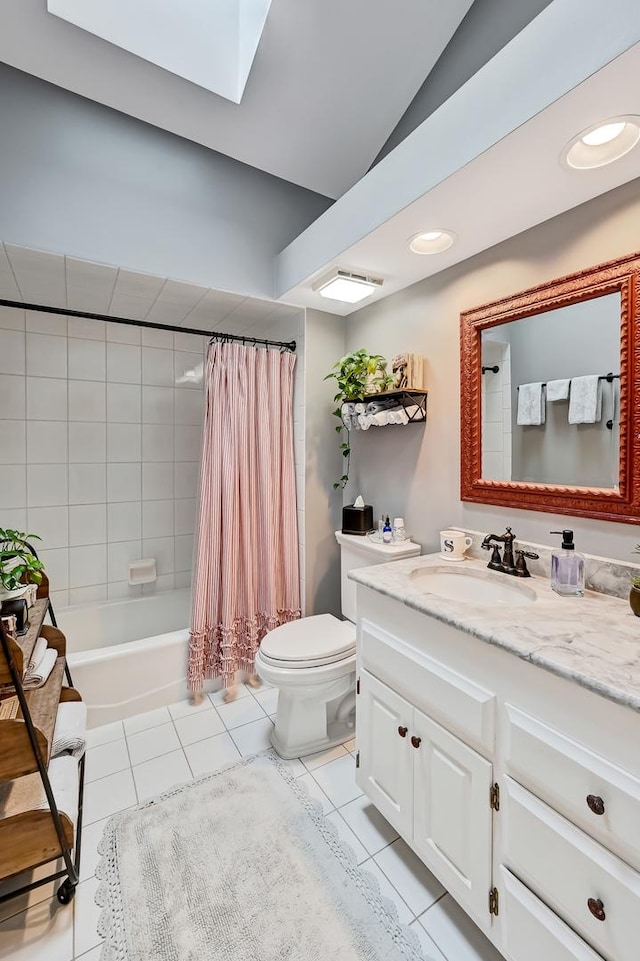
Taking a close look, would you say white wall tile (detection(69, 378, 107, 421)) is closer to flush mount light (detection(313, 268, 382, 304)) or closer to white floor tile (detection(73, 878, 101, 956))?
flush mount light (detection(313, 268, 382, 304))

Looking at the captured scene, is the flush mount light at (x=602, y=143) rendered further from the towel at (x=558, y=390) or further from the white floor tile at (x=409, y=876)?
the white floor tile at (x=409, y=876)

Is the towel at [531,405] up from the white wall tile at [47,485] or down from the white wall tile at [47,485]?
up

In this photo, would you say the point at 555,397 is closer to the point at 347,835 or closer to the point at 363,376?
the point at 363,376

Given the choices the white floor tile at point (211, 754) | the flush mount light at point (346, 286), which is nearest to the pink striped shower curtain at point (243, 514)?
the white floor tile at point (211, 754)

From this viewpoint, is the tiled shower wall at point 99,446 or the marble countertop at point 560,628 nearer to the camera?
the marble countertop at point 560,628

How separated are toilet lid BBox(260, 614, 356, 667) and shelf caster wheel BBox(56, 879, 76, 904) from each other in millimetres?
848

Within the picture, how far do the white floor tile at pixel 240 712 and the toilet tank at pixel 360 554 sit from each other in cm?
65

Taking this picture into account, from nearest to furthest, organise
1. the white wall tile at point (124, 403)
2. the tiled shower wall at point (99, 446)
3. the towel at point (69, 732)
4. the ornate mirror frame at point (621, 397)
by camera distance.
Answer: the ornate mirror frame at point (621, 397)
the towel at point (69, 732)
the tiled shower wall at point (99, 446)
the white wall tile at point (124, 403)

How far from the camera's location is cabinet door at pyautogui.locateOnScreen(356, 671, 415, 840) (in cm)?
125

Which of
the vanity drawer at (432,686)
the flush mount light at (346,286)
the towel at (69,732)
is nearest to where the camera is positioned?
the vanity drawer at (432,686)

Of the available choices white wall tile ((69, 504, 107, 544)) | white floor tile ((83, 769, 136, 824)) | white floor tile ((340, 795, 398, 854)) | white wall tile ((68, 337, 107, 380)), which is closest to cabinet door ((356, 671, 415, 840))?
white floor tile ((340, 795, 398, 854))

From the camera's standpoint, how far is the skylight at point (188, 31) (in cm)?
144

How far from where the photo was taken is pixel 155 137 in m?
1.85

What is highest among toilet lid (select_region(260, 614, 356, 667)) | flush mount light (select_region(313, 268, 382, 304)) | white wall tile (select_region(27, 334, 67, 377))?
flush mount light (select_region(313, 268, 382, 304))
